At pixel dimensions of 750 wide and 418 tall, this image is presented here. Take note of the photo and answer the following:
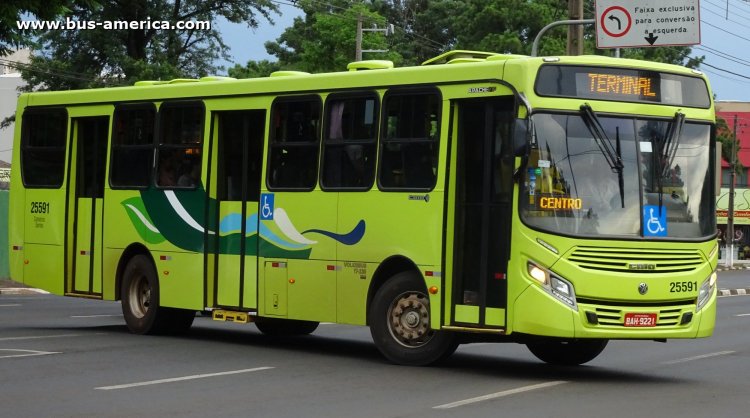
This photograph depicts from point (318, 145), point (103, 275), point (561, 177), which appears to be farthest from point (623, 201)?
point (103, 275)

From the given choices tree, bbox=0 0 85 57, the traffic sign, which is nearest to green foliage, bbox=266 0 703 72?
the traffic sign

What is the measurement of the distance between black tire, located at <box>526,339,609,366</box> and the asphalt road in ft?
0.54

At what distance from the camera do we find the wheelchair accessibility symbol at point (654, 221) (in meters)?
14.1

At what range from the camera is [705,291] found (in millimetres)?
14531

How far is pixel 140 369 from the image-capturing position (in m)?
14.5

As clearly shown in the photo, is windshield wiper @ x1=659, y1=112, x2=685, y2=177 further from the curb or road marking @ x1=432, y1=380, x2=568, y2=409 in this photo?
the curb

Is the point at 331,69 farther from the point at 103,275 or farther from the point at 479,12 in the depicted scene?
the point at 103,275

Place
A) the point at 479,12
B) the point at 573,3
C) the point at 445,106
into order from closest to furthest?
the point at 445,106, the point at 573,3, the point at 479,12

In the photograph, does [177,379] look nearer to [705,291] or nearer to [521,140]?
[521,140]

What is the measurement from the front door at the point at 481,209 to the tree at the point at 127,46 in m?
36.5

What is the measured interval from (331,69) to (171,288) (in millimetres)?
44563

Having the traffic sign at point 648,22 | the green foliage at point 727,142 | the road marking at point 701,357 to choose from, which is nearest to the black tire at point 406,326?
the road marking at point 701,357

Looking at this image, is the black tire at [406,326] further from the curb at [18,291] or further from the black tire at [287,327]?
the curb at [18,291]

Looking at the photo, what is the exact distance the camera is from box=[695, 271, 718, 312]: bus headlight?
47.3 ft
